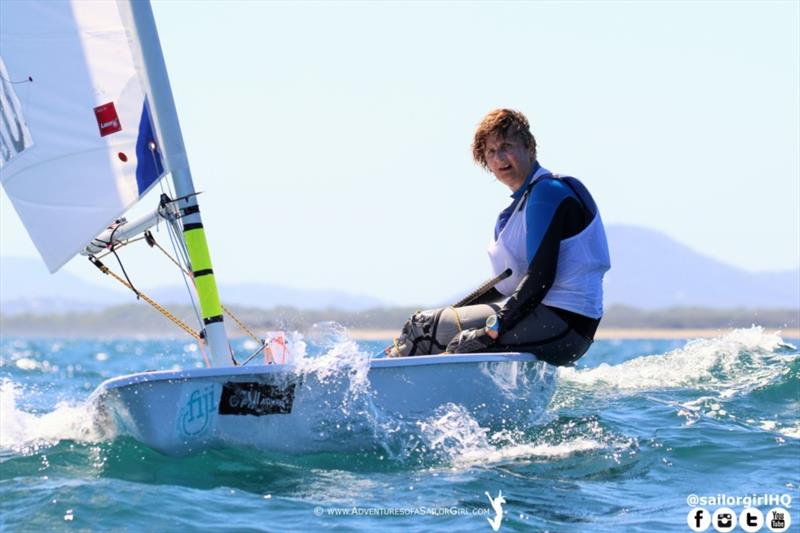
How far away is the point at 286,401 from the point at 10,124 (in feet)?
7.37

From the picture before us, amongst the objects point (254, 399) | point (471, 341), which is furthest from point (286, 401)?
point (471, 341)

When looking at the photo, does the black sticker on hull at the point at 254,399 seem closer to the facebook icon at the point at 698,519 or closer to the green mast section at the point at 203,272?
the green mast section at the point at 203,272

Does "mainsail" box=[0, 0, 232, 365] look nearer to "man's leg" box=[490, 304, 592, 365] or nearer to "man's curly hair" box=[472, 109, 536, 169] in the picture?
"man's leg" box=[490, 304, 592, 365]

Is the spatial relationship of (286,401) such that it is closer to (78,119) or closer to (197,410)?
(197,410)

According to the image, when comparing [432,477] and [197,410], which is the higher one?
[197,410]

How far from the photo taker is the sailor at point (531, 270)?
5.91m

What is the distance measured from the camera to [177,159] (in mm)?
5953

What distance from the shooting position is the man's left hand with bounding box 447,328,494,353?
5.94 meters

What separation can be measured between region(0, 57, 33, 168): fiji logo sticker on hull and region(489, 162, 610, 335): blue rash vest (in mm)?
2676

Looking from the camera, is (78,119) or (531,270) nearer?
(531,270)

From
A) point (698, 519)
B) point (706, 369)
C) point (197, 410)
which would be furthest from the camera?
point (706, 369)

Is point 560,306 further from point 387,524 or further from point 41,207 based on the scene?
point 41,207

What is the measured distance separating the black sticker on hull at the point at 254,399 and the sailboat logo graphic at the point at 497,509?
1.12 metres

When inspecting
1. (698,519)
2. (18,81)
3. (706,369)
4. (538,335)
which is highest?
(18,81)
